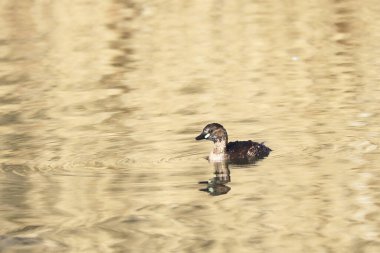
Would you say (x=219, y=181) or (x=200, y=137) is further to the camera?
(x=200, y=137)

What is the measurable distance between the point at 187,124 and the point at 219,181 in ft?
10.8

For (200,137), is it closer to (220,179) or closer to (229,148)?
(229,148)

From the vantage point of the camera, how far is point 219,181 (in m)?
15.0

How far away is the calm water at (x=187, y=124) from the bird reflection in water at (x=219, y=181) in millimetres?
46

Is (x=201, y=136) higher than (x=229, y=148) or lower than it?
higher

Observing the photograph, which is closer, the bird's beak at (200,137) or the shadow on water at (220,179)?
the shadow on water at (220,179)

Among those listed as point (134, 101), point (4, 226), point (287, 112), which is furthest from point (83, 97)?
point (4, 226)

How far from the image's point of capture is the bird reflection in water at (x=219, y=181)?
47.1 ft

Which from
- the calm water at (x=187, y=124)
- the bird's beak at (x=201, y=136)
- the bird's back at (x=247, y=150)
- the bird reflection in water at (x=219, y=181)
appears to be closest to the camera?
the calm water at (x=187, y=124)

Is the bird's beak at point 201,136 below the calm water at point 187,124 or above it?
above

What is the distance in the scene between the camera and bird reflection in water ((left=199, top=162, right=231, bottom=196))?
1434 centimetres

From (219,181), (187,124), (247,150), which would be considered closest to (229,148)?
(247,150)

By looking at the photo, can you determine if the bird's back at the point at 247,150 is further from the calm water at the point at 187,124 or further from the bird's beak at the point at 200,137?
the bird's beak at the point at 200,137

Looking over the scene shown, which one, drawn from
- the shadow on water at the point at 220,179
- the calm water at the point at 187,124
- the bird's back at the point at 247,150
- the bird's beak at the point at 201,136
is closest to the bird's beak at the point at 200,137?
the bird's beak at the point at 201,136
